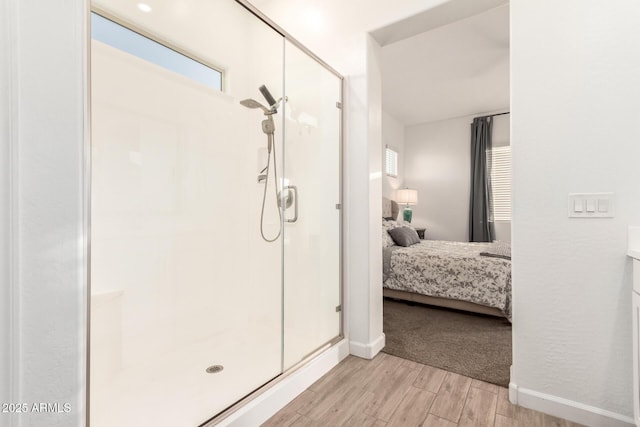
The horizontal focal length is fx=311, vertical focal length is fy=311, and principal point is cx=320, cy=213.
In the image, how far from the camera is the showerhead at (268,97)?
2143 millimetres

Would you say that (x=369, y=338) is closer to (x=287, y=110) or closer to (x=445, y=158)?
(x=287, y=110)

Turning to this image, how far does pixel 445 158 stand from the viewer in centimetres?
594

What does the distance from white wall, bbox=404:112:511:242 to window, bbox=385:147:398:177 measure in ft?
1.88

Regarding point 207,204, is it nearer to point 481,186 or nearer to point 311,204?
point 311,204

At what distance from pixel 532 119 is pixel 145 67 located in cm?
228

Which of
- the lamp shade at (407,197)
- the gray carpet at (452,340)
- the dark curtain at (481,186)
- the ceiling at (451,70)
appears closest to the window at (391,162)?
the lamp shade at (407,197)

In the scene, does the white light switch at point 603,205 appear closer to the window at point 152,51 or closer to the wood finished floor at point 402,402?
the wood finished floor at point 402,402

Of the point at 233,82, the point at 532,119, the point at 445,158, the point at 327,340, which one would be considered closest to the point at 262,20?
the point at 233,82

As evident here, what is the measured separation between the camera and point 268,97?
2.19 metres

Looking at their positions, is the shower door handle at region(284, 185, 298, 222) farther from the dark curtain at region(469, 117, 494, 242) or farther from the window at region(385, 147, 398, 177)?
the dark curtain at region(469, 117, 494, 242)

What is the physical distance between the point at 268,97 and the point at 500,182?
480 cm

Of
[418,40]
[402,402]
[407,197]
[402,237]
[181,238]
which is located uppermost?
[418,40]

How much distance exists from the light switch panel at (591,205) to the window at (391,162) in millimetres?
4063

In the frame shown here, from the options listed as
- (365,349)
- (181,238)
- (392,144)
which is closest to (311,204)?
(181,238)
